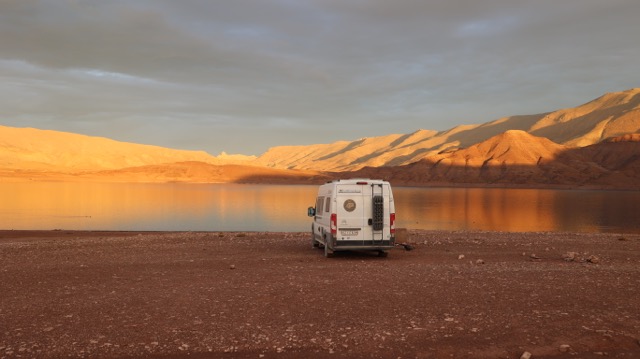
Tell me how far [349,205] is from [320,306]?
708 centimetres

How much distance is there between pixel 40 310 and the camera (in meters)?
9.09

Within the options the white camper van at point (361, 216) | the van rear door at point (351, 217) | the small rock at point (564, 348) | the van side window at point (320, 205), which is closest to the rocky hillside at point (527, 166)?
the van side window at point (320, 205)

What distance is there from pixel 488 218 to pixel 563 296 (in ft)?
128

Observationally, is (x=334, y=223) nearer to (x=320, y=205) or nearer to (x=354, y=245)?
(x=354, y=245)

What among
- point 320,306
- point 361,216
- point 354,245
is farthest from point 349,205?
point 320,306

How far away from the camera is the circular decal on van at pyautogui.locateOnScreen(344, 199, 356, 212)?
53.3 ft

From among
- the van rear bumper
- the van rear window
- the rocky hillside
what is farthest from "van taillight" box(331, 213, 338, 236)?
the rocky hillside

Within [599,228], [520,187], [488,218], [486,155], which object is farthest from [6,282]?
[486,155]

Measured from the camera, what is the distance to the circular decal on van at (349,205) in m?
16.2

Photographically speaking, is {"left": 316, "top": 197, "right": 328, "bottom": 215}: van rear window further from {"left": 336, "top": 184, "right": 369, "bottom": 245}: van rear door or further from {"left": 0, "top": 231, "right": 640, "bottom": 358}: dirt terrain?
{"left": 0, "top": 231, "right": 640, "bottom": 358}: dirt terrain

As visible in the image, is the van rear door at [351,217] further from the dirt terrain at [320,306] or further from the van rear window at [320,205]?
the van rear window at [320,205]

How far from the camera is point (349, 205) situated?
53.4ft

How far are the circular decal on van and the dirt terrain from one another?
161 centimetres

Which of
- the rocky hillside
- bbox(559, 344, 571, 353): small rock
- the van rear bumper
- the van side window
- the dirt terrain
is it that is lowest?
bbox(559, 344, 571, 353): small rock
